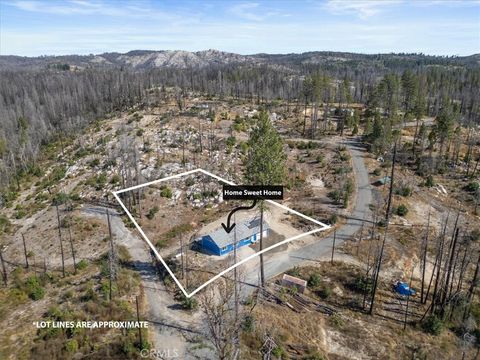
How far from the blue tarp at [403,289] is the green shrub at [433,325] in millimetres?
4018

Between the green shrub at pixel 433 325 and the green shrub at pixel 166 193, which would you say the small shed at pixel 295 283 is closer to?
the green shrub at pixel 433 325

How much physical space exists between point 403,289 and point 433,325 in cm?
523

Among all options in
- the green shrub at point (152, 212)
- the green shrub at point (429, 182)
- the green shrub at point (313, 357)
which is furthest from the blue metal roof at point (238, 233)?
the green shrub at point (429, 182)

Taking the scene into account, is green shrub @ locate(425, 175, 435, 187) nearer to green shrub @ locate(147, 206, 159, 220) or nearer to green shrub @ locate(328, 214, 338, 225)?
green shrub @ locate(328, 214, 338, 225)

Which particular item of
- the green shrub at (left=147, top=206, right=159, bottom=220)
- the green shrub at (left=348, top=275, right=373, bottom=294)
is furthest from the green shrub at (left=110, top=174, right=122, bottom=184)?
the green shrub at (left=348, top=275, right=373, bottom=294)

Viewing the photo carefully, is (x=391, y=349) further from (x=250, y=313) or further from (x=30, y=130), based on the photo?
(x=30, y=130)

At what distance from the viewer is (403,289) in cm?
3531

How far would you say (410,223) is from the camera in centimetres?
4903

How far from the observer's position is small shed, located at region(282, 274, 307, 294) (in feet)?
114

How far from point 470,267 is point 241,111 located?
256 ft

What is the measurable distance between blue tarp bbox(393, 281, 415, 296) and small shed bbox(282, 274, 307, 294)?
390 inches

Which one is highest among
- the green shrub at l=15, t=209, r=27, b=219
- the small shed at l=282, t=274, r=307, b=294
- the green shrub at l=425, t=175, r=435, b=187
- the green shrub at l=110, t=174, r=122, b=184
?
the green shrub at l=425, t=175, r=435, b=187

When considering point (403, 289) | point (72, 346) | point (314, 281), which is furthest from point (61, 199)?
point (403, 289)

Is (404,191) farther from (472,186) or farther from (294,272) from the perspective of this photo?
(294,272)
